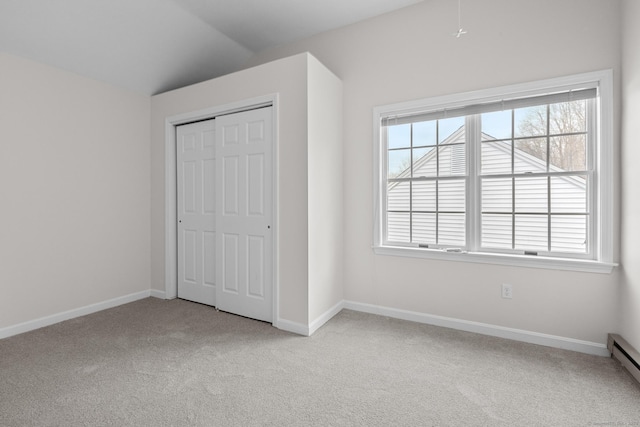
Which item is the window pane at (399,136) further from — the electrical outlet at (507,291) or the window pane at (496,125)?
the electrical outlet at (507,291)

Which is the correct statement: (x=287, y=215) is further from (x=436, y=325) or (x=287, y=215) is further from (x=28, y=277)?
(x=28, y=277)

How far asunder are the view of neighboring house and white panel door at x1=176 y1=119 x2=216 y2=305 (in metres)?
1.99

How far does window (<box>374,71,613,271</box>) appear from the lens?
8.19 ft

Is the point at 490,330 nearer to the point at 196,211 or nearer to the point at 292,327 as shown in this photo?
the point at 292,327

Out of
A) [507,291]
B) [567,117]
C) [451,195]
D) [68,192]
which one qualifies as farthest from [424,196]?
[68,192]

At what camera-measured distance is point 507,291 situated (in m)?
2.76

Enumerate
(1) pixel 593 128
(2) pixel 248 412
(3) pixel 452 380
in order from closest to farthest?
(2) pixel 248 412
(3) pixel 452 380
(1) pixel 593 128

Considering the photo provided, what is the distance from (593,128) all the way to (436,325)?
209 centimetres

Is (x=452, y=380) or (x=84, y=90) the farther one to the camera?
(x=84, y=90)

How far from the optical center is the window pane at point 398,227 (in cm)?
327

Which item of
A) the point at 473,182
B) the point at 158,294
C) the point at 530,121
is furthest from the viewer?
the point at 158,294

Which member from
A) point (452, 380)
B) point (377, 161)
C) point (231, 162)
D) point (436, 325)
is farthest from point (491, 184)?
point (231, 162)

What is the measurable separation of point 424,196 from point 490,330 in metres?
1.34

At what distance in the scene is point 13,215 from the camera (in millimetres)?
2879
